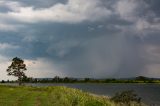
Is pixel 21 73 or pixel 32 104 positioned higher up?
pixel 21 73

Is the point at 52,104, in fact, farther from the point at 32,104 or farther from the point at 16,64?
the point at 16,64

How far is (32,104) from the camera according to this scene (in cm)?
3825

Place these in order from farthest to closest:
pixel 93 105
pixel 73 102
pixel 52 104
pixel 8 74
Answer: pixel 8 74 < pixel 52 104 < pixel 73 102 < pixel 93 105

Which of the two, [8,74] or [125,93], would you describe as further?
[8,74]

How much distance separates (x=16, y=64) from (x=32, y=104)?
87.8m

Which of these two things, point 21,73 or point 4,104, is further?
point 21,73

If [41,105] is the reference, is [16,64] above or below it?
above

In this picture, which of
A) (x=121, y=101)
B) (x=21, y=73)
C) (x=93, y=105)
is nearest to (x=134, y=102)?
(x=121, y=101)

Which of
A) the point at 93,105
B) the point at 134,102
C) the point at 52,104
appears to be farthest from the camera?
the point at 134,102

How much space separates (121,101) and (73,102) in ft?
80.9

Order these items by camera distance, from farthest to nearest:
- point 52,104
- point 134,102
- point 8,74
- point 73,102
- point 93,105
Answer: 1. point 8,74
2. point 134,102
3. point 52,104
4. point 73,102
5. point 93,105

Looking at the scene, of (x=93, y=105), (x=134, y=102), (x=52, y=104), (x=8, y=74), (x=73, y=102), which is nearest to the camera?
(x=93, y=105)

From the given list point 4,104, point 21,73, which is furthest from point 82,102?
point 21,73

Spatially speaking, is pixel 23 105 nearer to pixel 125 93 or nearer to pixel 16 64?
pixel 125 93
